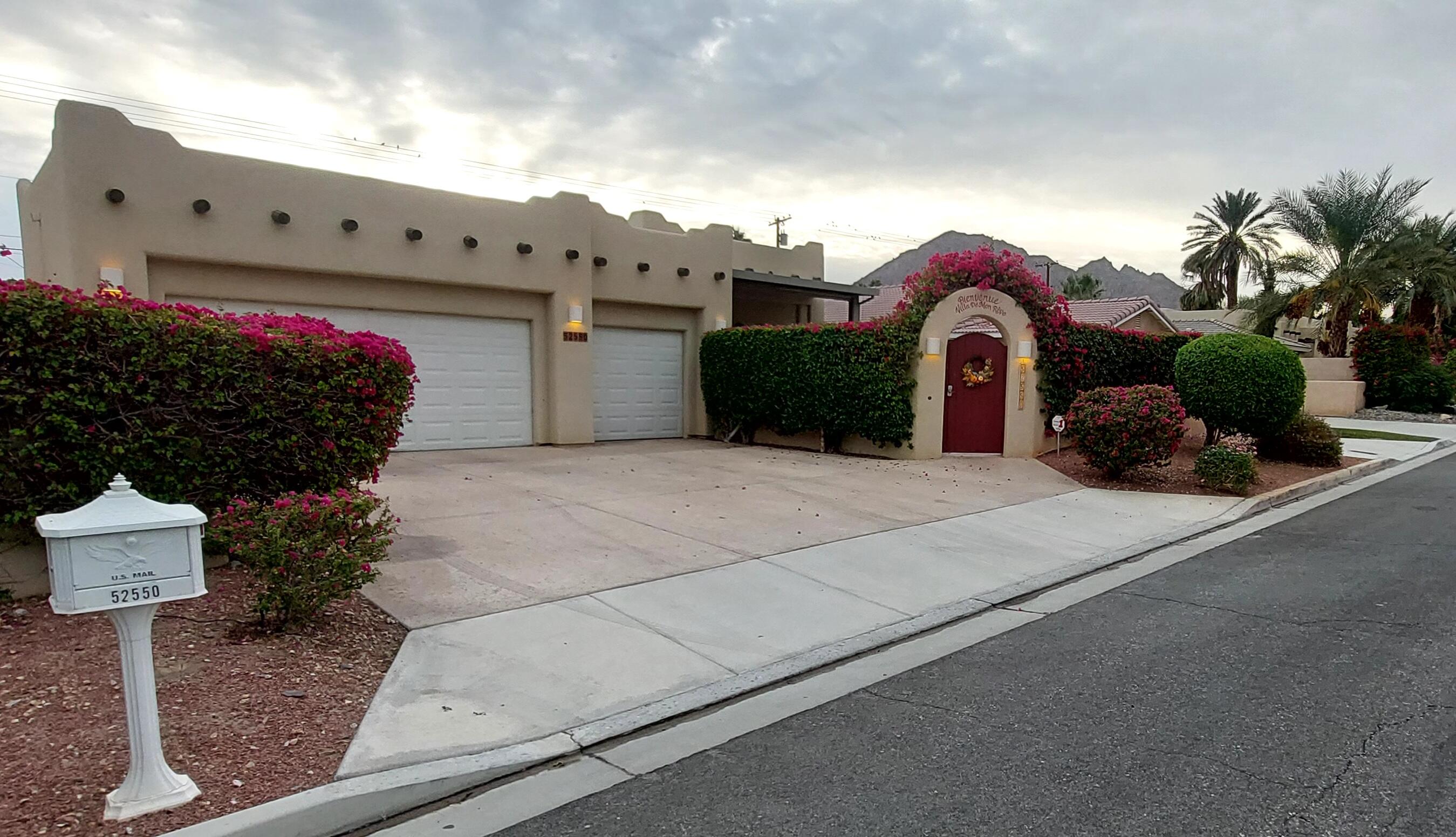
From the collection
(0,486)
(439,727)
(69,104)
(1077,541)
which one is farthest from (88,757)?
(69,104)

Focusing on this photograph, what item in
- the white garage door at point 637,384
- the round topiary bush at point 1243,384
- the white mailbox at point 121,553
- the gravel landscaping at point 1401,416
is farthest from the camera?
the gravel landscaping at point 1401,416

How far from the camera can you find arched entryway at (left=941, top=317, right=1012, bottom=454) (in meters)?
14.0

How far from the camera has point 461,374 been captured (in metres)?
14.0

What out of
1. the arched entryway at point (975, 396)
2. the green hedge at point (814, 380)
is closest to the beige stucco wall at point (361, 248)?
the green hedge at point (814, 380)

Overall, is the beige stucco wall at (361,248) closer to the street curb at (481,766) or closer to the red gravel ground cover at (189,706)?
the red gravel ground cover at (189,706)

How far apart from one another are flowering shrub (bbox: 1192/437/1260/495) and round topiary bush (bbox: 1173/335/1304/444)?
216cm

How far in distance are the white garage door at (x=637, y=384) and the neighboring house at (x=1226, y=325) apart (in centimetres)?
2399

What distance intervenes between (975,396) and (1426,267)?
21879 mm

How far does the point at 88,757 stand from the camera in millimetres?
3303

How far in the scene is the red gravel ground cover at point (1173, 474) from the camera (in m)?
11.5

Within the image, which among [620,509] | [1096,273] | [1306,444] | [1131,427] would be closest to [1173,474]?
[1131,427]

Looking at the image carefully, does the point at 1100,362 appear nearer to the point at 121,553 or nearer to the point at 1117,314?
the point at 1117,314

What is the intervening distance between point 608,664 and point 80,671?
2654 millimetres

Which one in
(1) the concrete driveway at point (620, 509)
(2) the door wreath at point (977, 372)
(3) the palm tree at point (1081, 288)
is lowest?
(1) the concrete driveway at point (620, 509)
